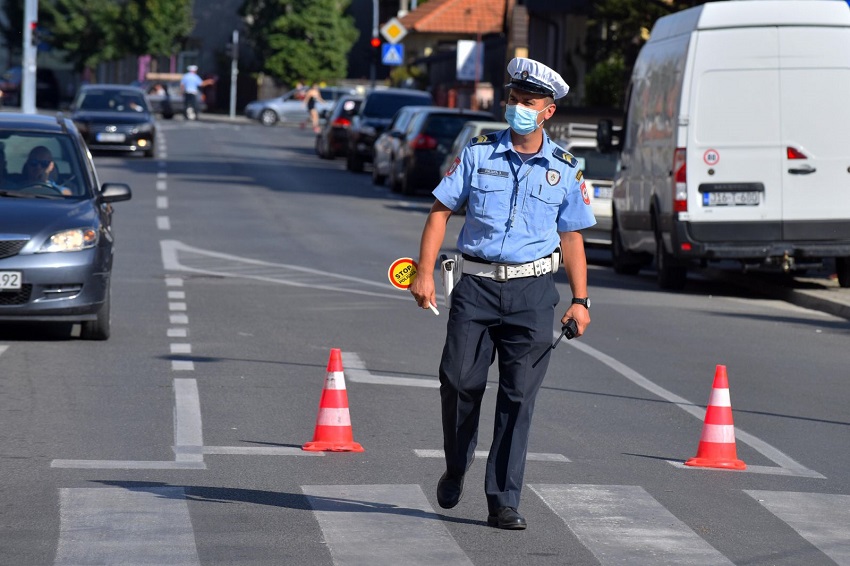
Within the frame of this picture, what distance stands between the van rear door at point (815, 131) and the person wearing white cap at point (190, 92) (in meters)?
44.8

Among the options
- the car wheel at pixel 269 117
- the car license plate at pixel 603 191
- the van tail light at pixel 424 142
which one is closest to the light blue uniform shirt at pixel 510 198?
the car license plate at pixel 603 191

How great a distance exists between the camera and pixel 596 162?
23.8m

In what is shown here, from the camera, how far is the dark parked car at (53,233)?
1254cm

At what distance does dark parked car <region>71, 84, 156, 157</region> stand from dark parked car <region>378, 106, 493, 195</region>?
8.35 metres

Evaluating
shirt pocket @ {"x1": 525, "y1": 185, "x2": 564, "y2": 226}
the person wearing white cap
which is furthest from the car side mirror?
the person wearing white cap

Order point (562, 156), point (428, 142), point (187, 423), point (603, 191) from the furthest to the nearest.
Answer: point (428, 142)
point (603, 191)
point (187, 423)
point (562, 156)

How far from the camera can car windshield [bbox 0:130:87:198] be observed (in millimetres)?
13375

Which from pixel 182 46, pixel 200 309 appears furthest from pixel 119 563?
pixel 182 46

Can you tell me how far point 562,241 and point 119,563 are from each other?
7.17 feet

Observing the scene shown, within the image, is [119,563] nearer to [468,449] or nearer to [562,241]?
[468,449]

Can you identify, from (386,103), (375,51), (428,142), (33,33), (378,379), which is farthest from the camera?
(375,51)

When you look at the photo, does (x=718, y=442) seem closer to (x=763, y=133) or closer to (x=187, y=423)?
(x=187, y=423)

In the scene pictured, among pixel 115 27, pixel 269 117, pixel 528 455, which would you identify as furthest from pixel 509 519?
pixel 115 27

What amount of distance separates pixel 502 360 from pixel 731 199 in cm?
1132
